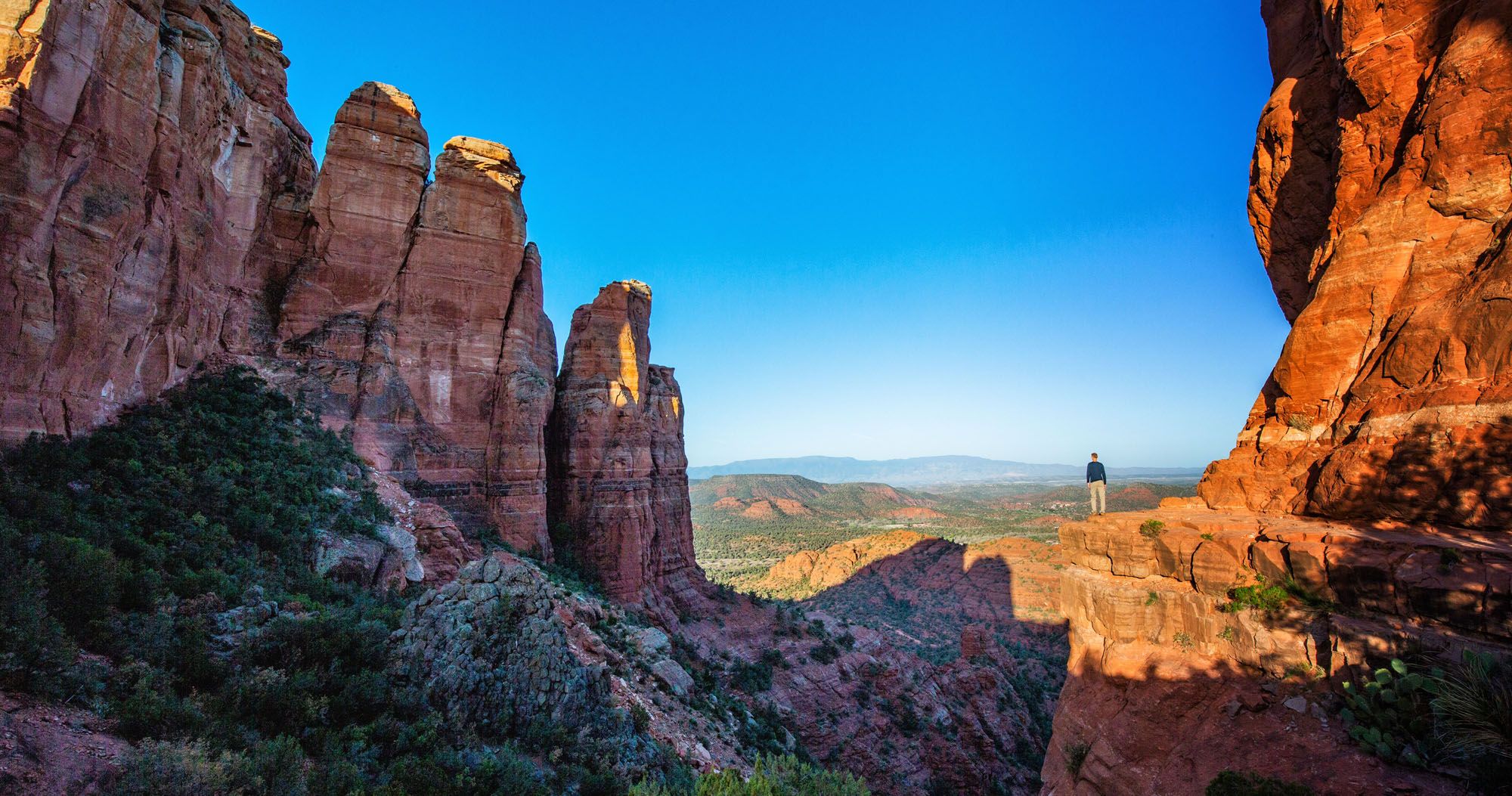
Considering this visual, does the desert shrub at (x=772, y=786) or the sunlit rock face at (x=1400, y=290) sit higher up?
the sunlit rock face at (x=1400, y=290)

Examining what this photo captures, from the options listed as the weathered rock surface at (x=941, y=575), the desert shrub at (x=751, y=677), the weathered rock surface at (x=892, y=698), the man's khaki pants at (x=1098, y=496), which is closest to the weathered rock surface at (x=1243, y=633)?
the man's khaki pants at (x=1098, y=496)

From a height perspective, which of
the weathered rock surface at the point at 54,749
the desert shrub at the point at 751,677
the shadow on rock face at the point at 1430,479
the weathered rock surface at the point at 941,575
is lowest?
the weathered rock surface at the point at 941,575

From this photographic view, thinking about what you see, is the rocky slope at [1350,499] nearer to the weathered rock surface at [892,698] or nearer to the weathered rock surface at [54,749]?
the weathered rock surface at [54,749]

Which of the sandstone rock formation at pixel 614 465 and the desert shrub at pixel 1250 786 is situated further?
the sandstone rock formation at pixel 614 465

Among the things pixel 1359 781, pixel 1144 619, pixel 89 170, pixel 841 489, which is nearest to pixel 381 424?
pixel 89 170

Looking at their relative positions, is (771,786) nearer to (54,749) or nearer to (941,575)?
(54,749)

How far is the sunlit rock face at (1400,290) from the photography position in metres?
7.87

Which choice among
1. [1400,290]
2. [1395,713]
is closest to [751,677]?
[1395,713]

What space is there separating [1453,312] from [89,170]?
2296 centimetres

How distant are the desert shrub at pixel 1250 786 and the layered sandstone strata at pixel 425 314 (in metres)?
22.9

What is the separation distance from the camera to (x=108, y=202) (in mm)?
10531

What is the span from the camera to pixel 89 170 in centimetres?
1021

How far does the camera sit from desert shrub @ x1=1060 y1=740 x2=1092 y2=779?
9.99 m

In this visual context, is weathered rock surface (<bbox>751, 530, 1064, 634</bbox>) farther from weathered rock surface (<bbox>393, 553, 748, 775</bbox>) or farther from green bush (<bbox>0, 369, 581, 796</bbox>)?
green bush (<bbox>0, 369, 581, 796</bbox>)
